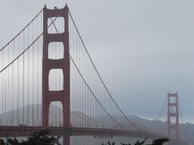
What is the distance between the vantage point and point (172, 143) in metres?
79.5

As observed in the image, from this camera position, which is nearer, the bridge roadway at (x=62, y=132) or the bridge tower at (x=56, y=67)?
the bridge roadway at (x=62, y=132)

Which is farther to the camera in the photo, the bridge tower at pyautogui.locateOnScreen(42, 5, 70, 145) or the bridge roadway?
the bridge tower at pyautogui.locateOnScreen(42, 5, 70, 145)

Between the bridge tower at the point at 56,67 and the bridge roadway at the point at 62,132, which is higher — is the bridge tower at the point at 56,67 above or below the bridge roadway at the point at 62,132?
above

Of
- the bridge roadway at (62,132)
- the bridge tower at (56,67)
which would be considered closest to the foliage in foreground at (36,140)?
the bridge roadway at (62,132)

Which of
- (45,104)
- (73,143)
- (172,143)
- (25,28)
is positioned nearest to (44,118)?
(45,104)

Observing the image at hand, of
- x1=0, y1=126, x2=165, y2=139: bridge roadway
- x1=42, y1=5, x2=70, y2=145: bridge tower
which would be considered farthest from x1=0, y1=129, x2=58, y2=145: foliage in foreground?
x1=42, y1=5, x2=70, y2=145: bridge tower

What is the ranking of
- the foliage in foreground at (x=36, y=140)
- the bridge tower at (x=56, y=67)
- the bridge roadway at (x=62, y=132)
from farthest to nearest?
the bridge tower at (x=56, y=67)
the bridge roadway at (x=62, y=132)
the foliage in foreground at (x=36, y=140)

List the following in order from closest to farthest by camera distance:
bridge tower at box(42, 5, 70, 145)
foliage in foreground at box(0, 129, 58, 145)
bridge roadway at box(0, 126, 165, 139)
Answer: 1. foliage in foreground at box(0, 129, 58, 145)
2. bridge roadway at box(0, 126, 165, 139)
3. bridge tower at box(42, 5, 70, 145)

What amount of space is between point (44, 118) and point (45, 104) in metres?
1.75

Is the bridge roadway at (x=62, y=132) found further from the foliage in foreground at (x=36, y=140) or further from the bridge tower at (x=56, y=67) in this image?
the foliage in foreground at (x=36, y=140)

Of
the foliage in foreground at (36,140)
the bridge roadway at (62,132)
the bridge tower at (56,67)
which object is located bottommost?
the foliage in foreground at (36,140)

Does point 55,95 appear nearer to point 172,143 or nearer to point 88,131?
point 88,131

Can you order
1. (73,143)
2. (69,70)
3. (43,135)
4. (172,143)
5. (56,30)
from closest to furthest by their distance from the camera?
(43,135) < (69,70) < (56,30) < (172,143) < (73,143)

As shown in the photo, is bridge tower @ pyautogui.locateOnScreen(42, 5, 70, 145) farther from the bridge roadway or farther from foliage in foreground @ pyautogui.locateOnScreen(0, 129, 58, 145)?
foliage in foreground @ pyautogui.locateOnScreen(0, 129, 58, 145)
